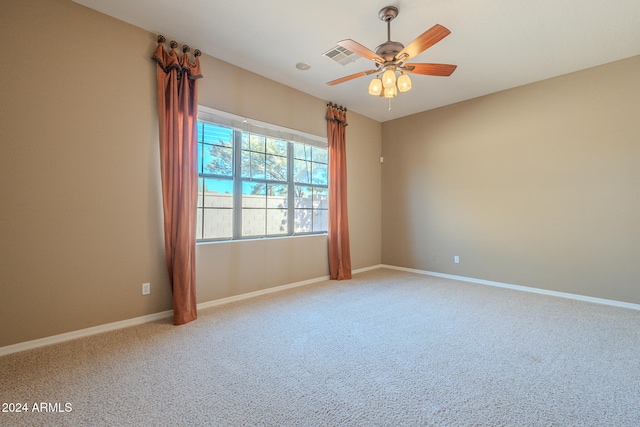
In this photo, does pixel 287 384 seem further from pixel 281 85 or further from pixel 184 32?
pixel 281 85

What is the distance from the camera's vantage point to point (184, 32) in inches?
113

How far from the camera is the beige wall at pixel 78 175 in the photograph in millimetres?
2213

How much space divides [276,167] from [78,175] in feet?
7.30

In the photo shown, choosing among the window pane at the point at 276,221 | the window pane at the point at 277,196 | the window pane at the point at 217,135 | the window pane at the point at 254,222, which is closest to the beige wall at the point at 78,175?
the window pane at the point at 217,135

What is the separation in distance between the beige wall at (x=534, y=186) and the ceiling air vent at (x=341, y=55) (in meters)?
2.43

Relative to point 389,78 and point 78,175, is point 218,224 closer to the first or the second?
point 78,175

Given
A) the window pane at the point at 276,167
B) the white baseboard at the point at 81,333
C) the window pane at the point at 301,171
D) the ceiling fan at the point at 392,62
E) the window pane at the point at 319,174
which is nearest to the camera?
the white baseboard at the point at 81,333

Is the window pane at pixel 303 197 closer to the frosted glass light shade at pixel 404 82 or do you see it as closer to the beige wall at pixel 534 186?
the beige wall at pixel 534 186

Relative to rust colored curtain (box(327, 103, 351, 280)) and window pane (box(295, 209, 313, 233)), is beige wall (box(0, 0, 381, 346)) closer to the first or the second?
window pane (box(295, 209, 313, 233))

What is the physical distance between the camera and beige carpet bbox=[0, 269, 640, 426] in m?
1.53

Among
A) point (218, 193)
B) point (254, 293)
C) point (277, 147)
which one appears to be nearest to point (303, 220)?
point (277, 147)

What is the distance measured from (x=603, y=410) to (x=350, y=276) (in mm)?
3350

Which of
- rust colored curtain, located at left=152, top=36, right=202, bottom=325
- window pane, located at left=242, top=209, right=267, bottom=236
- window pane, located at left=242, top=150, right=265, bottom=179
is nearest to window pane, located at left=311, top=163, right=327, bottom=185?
window pane, located at left=242, top=150, right=265, bottom=179

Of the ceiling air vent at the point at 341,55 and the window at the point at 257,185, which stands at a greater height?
the ceiling air vent at the point at 341,55
